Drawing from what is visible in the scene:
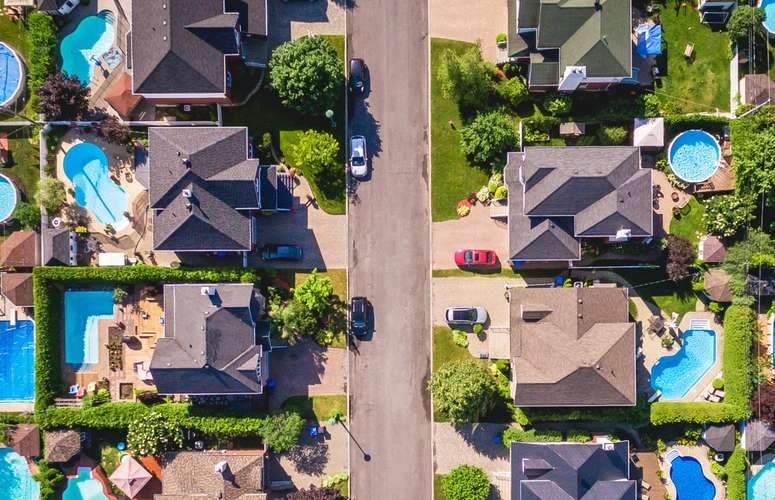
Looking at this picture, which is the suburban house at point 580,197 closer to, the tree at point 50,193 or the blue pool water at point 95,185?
the blue pool water at point 95,185

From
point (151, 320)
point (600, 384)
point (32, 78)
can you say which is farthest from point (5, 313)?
point (600, 384)

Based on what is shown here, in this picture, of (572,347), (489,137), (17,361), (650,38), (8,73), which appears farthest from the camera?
(17,361)

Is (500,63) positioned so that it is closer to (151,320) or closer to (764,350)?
(764,350)

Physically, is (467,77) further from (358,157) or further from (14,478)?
(14,478)

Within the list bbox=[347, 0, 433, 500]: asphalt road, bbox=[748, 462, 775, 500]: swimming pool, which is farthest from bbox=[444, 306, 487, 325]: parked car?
bbox=[748, 462, 775, 500]: swimming pool

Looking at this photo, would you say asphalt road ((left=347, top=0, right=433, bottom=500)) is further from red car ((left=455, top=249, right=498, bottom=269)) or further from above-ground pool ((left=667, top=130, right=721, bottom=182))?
above-ground pool ((left=667, top=130, right=721, bottom=182))

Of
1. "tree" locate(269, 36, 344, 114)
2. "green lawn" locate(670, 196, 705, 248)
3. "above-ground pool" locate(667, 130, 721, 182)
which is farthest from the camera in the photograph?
"green lawn" locate(670, 196, 705, 248)

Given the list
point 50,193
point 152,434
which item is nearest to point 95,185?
point 50,193
